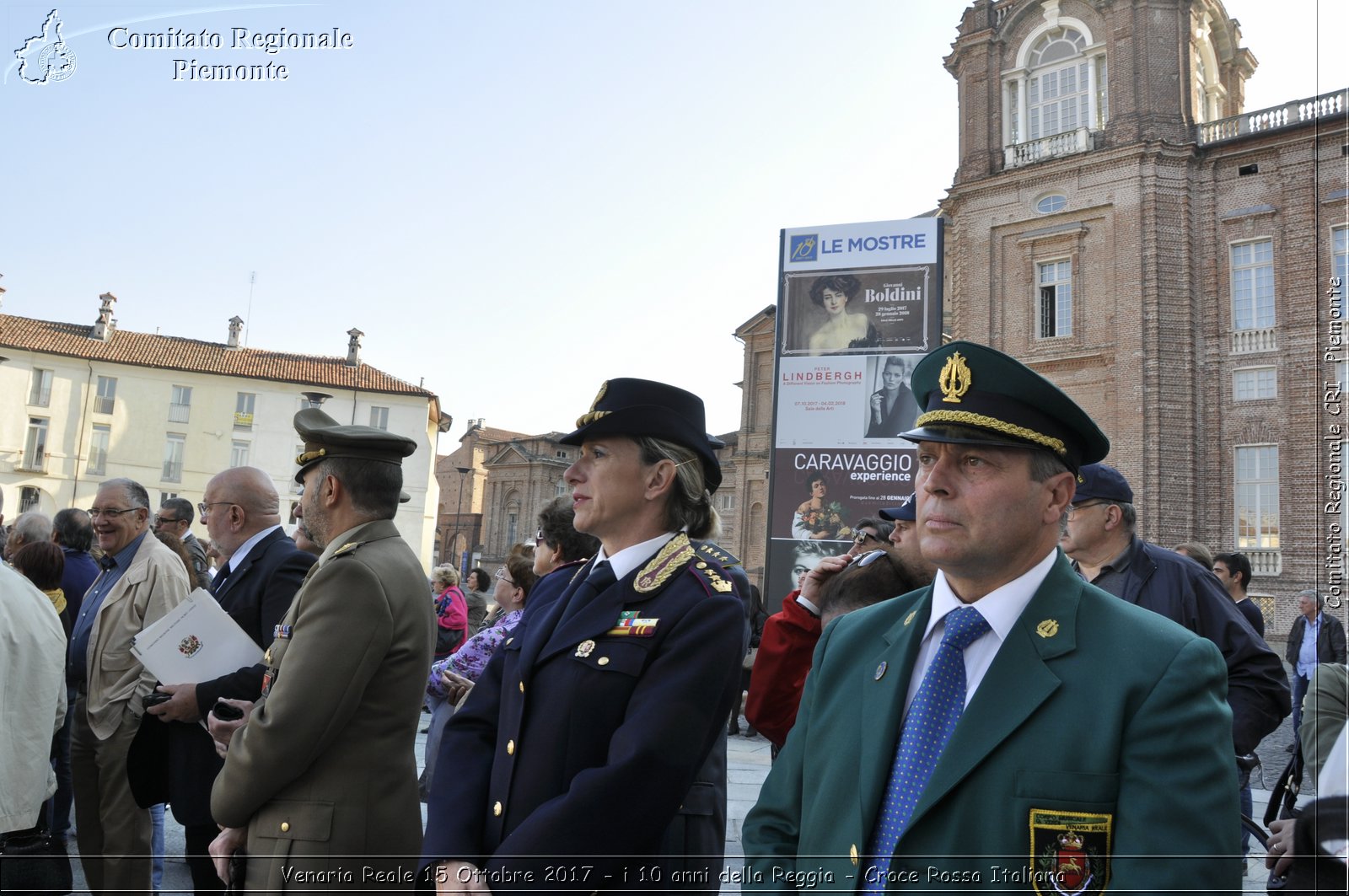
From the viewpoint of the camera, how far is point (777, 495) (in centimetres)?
1212

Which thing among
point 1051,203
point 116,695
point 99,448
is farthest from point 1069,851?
point 99,448

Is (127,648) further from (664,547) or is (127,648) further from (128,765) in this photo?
(664,547)

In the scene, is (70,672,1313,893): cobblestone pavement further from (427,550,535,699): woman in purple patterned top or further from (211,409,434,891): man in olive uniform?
(211,409,434,891): man in olive uniform

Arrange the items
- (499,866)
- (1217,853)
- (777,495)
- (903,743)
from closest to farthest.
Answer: (1217,853) → (903,743) → (499,866) → (777,495)

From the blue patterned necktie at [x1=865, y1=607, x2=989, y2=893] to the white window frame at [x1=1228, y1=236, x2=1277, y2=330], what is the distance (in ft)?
92.6

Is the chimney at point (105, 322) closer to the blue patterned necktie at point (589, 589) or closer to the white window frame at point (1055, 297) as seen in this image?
the white window frame at point (1055, 297)

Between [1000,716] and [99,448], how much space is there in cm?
4891

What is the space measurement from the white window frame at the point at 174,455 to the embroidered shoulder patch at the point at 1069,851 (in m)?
48.9

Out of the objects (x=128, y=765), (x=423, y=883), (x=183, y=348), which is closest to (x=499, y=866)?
(x=423, y=883)

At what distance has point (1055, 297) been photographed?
28.7 metres

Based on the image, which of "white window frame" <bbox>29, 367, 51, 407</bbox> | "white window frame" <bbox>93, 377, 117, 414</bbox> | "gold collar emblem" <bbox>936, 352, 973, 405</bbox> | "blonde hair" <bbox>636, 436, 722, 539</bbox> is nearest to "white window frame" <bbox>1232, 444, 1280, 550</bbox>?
"blonde hair" <bbox>636, 436, 722, 539</bbox>

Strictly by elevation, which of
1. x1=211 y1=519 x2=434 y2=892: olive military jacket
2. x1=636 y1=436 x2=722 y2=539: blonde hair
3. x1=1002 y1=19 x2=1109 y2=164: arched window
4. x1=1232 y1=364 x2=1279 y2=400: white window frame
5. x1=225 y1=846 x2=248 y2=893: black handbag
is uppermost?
x1=1002 y1=19 x2=1109 y2=164: arched window

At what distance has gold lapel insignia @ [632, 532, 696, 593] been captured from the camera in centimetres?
279

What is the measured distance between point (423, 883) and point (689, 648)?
3.28 ft
